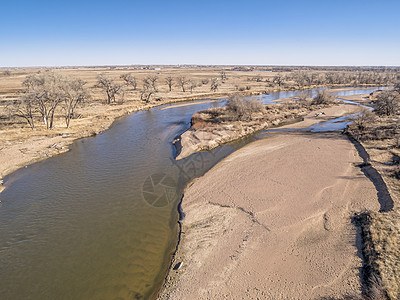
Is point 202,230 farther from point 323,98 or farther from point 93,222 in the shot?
point 323,98

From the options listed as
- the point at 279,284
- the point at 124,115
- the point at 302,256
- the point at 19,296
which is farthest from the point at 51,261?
the point at 124,115

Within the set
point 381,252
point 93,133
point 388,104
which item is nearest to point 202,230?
point 381,252

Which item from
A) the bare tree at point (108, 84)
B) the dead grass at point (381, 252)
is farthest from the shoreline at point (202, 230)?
the bare tree at point (108, 84)

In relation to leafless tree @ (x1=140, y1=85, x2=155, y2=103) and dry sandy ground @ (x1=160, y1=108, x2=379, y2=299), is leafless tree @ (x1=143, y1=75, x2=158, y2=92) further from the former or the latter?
dry sandy ground @ (x1=160, y1=108, x2=379, y2=299)

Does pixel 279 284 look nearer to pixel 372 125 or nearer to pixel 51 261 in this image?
pixel 51 261

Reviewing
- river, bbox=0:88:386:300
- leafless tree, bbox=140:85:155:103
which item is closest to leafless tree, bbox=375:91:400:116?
river, bbox=0:88:386:300
